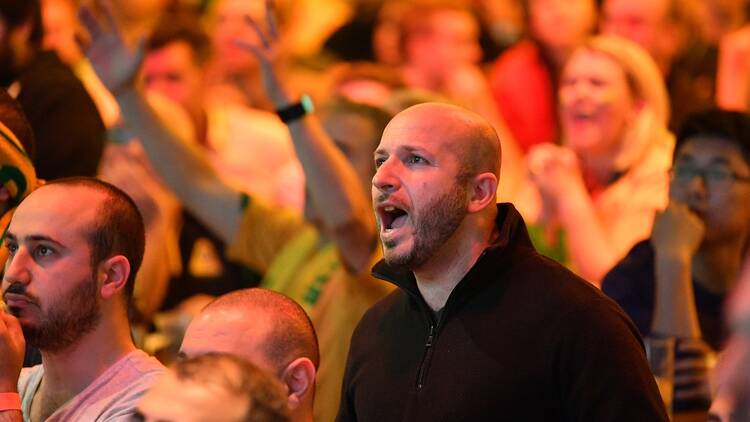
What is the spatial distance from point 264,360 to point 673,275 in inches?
62.8

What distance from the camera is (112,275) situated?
3.70m

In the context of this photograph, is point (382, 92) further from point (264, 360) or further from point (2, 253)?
point (264, 360)

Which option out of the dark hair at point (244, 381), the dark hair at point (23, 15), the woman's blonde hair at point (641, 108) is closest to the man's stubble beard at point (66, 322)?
the dark hair at point (244, 381)

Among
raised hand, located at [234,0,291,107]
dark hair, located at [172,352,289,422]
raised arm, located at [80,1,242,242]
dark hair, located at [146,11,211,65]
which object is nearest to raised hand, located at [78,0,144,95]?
raised arm, located at [80,1,242,242]

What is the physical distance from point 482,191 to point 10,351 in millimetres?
1051

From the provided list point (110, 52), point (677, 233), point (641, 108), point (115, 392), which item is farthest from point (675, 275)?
point (110, 52)

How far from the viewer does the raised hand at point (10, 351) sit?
137 inches

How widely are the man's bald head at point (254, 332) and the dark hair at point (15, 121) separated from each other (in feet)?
3.15

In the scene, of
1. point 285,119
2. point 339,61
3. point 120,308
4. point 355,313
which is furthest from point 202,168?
point 339,61

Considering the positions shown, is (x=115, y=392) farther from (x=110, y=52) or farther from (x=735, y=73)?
(x=735, y=73)

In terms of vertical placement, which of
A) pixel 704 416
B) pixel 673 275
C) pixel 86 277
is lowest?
pixel 704 416

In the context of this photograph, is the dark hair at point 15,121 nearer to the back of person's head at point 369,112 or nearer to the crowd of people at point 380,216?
the crowd of people at point 380,216

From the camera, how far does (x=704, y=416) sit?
451cm

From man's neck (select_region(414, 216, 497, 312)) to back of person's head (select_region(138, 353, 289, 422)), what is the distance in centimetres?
107
